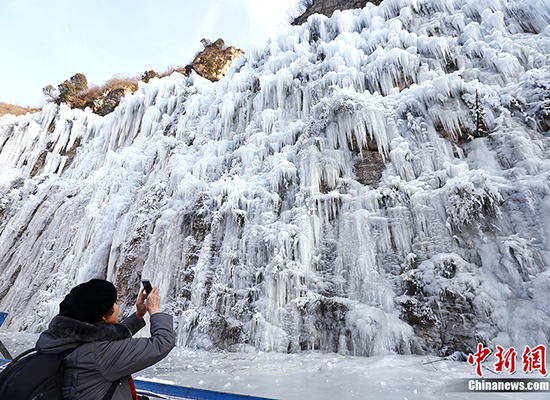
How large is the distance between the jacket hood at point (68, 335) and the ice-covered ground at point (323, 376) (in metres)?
2.34

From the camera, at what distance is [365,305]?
212 inches

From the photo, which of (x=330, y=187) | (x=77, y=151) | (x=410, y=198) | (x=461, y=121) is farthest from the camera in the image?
(x=77, y=151)

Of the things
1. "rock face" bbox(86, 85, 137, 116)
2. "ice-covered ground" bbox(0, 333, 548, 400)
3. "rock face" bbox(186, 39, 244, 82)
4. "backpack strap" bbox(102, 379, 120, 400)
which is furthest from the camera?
"rock face" bbox(186, 39, 244, 82)

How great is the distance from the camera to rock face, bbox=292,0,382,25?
1333 centimetres

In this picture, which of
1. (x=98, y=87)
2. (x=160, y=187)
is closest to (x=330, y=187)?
(x=160, y=187)

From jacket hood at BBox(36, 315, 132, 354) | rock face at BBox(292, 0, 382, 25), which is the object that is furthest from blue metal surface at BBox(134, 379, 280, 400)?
rock face at BBox(292, 0, 382, 25)

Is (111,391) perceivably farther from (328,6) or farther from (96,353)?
(328,6)

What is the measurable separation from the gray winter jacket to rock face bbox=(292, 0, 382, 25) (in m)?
14.8

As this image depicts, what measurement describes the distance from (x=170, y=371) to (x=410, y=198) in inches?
208

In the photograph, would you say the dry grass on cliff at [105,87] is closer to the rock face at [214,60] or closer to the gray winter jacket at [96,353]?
the rock face at [214,60]

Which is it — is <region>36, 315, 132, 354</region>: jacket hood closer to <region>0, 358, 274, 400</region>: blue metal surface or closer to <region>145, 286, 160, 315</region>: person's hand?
<region>145, 286, 160, 315</region>: person's hand

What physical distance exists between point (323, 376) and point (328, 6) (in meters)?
16.4

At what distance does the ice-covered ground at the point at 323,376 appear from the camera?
3.08m

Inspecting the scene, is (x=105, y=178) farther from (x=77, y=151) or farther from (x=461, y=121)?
(x=461, y=121)
